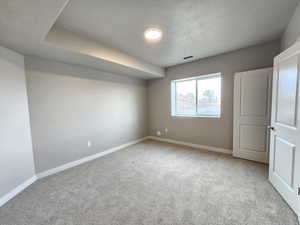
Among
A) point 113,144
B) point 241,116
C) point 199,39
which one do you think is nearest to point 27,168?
point 113,144

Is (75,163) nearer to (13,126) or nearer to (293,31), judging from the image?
(13,126)

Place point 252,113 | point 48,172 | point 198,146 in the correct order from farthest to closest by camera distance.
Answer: point 198,146, point 252,113, point 48,172

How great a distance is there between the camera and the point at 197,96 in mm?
3859

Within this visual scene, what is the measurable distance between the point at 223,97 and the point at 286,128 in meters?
1.72

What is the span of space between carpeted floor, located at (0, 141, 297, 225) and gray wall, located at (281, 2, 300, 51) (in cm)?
224

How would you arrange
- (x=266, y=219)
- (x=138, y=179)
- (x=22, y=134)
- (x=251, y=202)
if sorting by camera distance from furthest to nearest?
(x=138, y=179)
(x=22, y=134)
(x=251, y=202)
(x=266, y=219)

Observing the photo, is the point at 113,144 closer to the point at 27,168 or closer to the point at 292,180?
the point at 27,168

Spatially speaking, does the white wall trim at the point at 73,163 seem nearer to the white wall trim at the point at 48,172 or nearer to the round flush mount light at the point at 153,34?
the white wall trim at the point at 48,172

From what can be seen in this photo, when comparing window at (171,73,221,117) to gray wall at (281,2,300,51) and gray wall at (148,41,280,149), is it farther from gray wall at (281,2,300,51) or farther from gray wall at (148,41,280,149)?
gray wall at (281,2,300,51)

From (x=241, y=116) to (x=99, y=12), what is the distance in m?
3.32

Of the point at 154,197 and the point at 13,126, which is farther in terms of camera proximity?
the point at 13,126

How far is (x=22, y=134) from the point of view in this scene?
2.09 m

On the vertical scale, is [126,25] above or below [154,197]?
above

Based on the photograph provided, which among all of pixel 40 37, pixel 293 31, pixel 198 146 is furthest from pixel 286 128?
pixel 40 37
